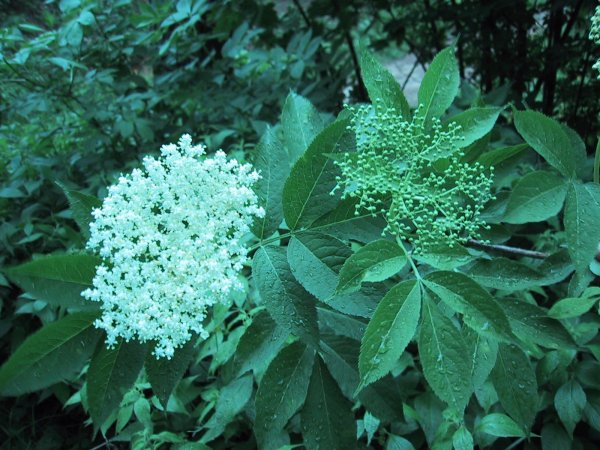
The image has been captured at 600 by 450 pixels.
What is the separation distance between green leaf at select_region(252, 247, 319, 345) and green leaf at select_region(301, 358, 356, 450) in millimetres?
276

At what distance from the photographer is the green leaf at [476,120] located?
1362mm

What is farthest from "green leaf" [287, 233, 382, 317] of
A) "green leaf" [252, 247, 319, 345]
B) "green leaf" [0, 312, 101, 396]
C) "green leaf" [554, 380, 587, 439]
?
"green leaf" [554, 380, 587, 439]

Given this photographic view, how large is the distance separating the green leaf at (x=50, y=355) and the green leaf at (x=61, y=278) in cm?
4

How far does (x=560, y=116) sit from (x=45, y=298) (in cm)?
370

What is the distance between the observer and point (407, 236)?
125cm

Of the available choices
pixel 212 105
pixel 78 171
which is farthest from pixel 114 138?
pixel 212 105

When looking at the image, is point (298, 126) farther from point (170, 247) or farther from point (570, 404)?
point (570, 404)

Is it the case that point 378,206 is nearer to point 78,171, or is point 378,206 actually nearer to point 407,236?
point 407,236

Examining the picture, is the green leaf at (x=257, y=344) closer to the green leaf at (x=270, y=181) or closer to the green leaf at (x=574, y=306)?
the green leaf at (x=270, y=181)

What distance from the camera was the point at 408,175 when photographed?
1.27 m

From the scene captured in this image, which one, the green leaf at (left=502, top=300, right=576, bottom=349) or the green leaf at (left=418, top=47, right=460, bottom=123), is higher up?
the green leaf at (left=418, top=47, right=460, bottom=123)

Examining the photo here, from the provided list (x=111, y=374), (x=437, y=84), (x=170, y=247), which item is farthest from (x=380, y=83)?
(x=111, y=374)

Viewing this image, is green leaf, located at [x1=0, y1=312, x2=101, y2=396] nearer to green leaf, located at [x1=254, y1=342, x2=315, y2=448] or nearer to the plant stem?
green leaf, located at [x1=254, y1=342, x2=315, y2=448]

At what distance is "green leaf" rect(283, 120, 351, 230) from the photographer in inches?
50.3
